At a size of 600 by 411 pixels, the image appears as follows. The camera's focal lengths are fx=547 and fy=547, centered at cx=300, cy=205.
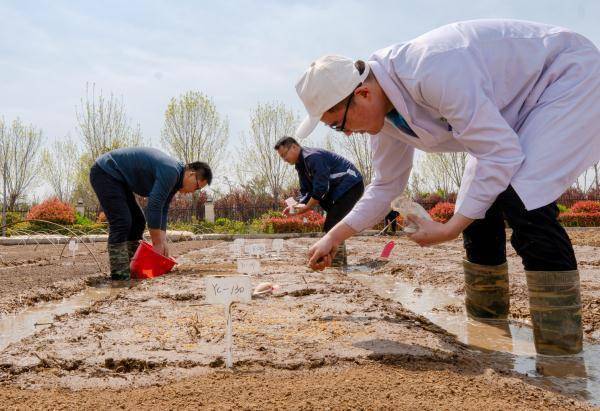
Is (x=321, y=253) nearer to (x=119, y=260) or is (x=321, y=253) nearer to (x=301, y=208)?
(x=119, y=260)

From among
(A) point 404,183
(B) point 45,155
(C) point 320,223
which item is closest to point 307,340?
(A) point 404,183

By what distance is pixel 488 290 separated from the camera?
311 cm

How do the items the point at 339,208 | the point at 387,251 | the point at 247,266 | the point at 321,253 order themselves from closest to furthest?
the point at 321,253
the point at 247,266
the point at 387,251
the point at 339,208

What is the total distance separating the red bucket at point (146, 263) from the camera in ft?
17.5

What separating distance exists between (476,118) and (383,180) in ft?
3.08

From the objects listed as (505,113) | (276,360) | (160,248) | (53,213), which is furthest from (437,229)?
(53,213)

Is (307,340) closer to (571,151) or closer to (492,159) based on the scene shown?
(492,159)

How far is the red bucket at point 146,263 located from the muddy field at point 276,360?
144 cm

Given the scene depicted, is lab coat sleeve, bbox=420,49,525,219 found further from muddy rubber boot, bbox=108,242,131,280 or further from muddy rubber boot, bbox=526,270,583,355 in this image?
muddy rubber boot, bbox=108,242,131,280

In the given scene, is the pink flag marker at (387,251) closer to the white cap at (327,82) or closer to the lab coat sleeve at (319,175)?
the lab coat sleeve at (319,175)

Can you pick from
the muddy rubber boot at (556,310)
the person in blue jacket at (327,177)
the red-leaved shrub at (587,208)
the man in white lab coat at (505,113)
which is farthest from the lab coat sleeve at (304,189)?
the red-leaved shrub at (587,208)

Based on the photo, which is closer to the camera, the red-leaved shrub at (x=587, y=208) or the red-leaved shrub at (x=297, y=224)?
the red-leaved shrub at (x=297, y=224)

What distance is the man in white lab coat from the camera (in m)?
2.06

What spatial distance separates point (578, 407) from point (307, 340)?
1146mm
